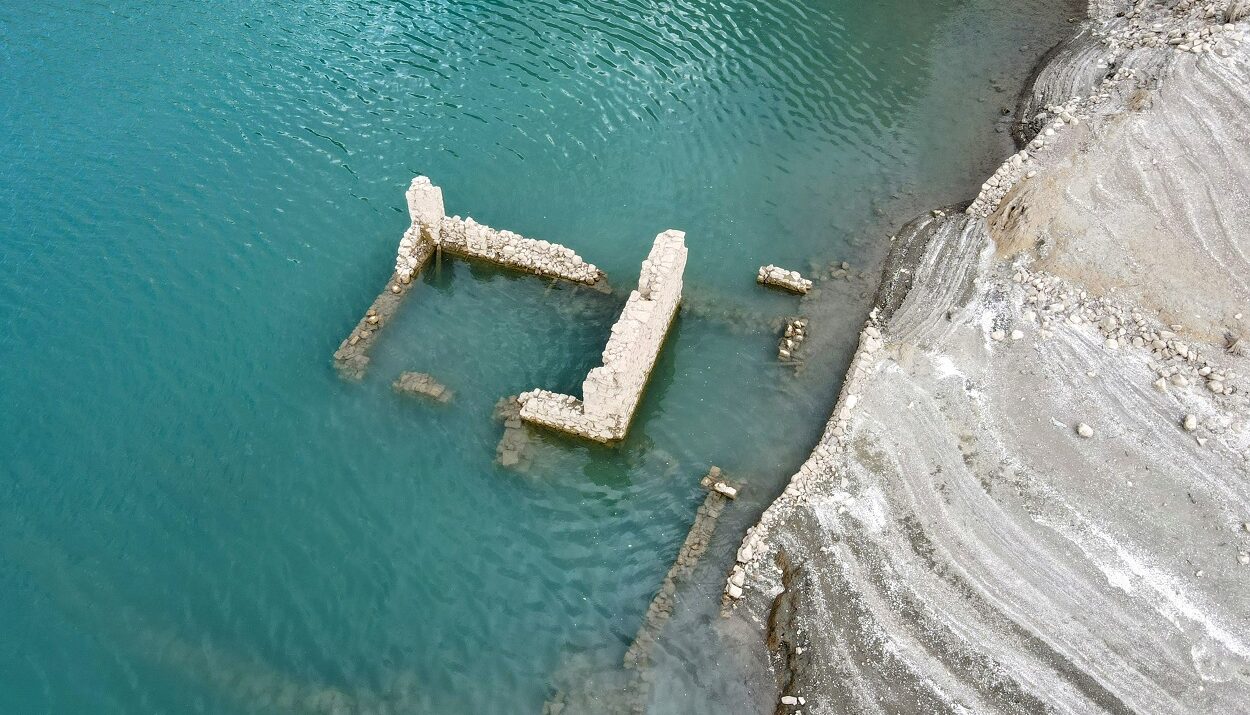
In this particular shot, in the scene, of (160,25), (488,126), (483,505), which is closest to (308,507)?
(483,505)

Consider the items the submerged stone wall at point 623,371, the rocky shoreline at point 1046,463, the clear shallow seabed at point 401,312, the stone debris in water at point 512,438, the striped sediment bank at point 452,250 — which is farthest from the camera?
the striped sediment bank at point 452,250

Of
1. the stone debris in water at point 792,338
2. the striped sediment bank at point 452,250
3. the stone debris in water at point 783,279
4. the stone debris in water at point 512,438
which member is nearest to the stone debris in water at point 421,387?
the stone debris in water at point 512,438

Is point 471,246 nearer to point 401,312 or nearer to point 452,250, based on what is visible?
point 452,250

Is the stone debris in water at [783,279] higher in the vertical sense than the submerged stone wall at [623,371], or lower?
higher

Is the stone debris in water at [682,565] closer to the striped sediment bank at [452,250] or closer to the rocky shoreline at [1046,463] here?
the rocky shoreline at [1046,463]

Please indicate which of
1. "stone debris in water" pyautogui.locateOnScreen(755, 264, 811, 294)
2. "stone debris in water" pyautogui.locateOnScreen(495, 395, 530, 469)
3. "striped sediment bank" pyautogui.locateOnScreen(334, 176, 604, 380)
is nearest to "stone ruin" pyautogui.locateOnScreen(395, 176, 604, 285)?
"striped sediment bank" pyautogui.locateOnScreen(334, 176, 604, 380)

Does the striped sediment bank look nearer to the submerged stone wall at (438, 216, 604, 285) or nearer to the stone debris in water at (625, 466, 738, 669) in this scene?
the submerged stone wall at (438, 216, 604, 285)
